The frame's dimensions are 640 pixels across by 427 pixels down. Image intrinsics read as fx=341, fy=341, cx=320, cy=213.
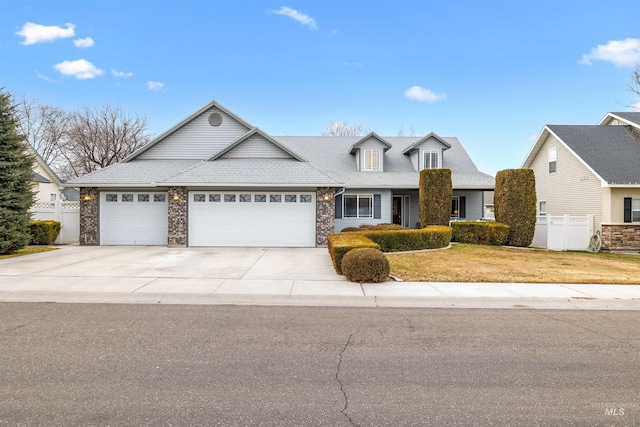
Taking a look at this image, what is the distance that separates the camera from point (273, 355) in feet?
14.0

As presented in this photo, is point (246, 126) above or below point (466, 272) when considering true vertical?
above

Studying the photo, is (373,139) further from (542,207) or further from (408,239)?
(542,207)

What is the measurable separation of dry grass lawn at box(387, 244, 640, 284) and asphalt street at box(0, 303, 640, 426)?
2.79m

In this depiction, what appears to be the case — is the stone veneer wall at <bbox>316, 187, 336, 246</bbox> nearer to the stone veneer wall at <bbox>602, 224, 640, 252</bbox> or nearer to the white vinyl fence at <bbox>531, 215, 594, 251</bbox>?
the white vinyl fence at <bbox>531, 215, 594, 251</bbox>

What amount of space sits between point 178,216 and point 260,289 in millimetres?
9694

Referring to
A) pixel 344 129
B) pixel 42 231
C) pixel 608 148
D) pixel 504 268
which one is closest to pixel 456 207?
pixel 608 148

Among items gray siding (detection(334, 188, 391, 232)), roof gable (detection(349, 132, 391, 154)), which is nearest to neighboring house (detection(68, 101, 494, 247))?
gray siding (detection(334, 188, 391, 232))

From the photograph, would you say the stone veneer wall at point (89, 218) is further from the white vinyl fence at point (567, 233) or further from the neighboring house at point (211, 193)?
the white vinyl fence at point (567, 233)

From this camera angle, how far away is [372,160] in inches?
870

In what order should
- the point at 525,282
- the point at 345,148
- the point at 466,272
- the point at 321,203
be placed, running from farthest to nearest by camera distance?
the point at 345,148
the point at 321,203
the point at 466,272
the point at 525,282

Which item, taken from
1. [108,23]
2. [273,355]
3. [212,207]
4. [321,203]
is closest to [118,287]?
[273,355]

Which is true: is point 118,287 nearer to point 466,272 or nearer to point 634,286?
point 466,272

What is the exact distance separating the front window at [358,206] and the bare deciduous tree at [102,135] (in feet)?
89.1

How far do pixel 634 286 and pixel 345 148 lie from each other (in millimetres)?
18408
